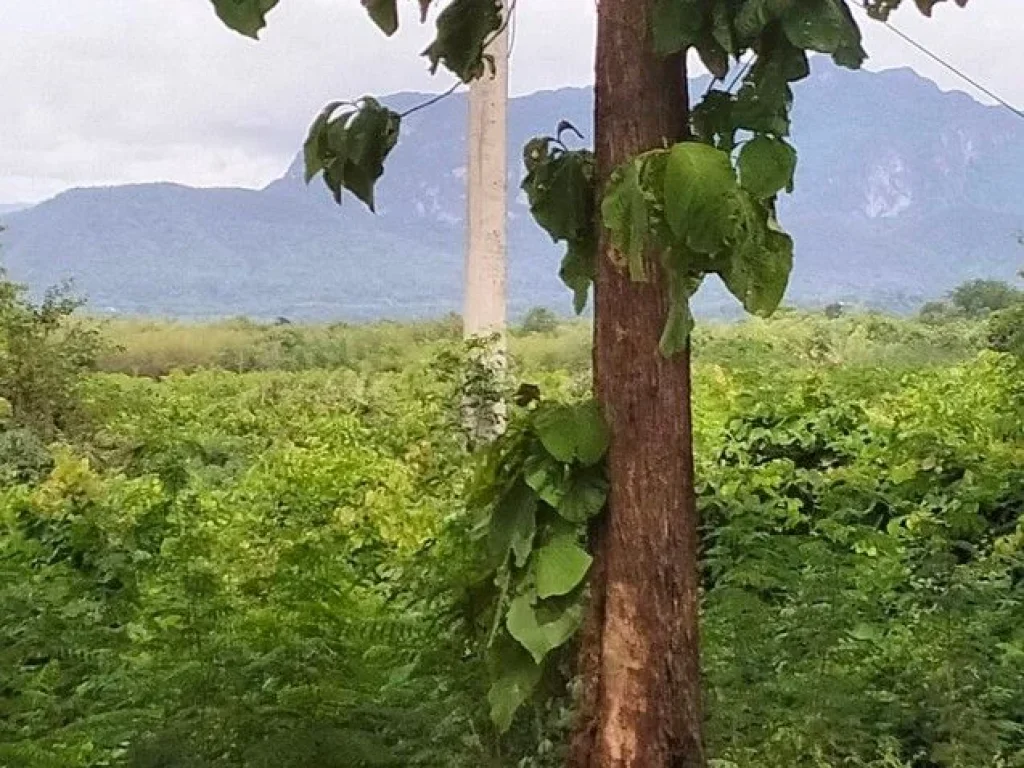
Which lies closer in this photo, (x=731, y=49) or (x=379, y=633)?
(x=731, y=49)

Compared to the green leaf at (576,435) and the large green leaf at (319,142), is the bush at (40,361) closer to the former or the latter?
the large green leaf at (319,142)

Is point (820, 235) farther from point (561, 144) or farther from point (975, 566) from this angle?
point (561, 144)

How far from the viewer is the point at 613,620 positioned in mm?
1178

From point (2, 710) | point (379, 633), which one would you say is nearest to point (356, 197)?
point (379, 633)

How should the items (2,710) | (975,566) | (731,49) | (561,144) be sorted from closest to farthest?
(731,49)
(561,144)
(2,710)
(975,566)

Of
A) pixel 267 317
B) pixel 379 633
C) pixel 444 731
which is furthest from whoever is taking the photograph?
pixel 267 317

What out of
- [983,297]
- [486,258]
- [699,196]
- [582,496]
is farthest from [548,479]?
[983,297]

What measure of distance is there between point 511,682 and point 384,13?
613 millimetres

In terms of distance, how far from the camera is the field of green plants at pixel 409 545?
5.36 feet

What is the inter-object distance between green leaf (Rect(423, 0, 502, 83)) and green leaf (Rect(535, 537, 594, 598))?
0.47 meters

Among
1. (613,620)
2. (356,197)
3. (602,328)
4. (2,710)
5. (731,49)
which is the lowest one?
(2,710)

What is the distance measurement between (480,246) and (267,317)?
0.69 m

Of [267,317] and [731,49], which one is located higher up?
[731,49]

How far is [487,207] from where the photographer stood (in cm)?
285
